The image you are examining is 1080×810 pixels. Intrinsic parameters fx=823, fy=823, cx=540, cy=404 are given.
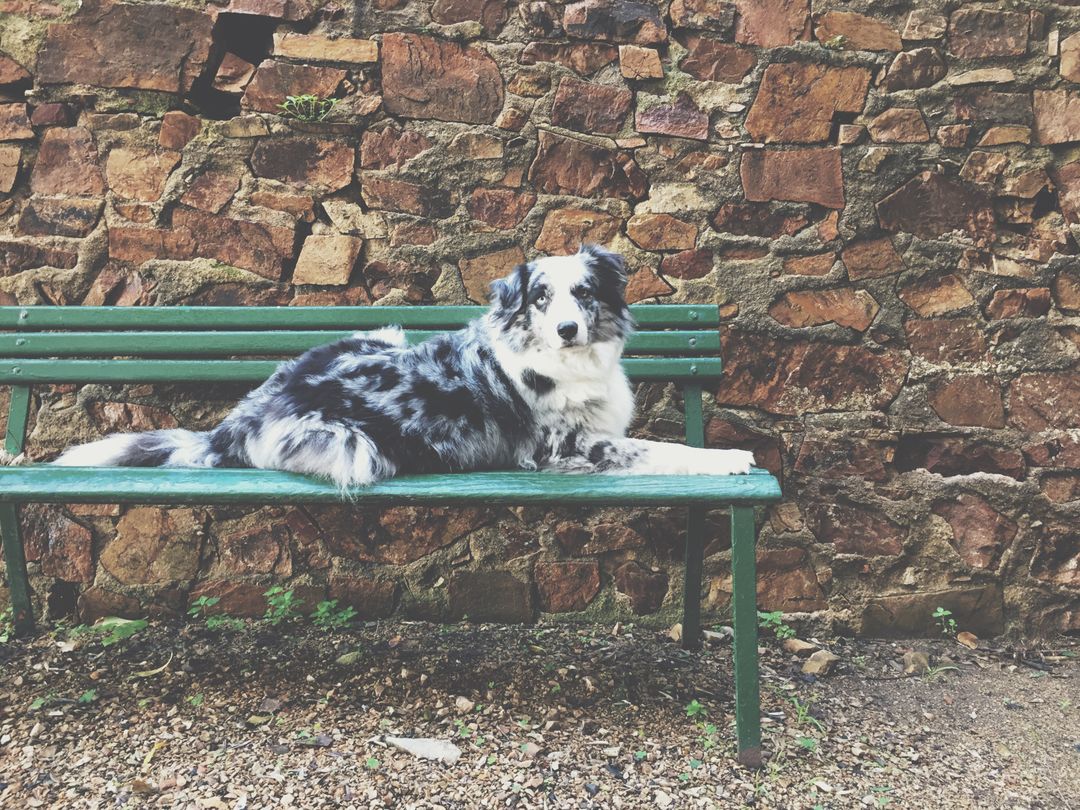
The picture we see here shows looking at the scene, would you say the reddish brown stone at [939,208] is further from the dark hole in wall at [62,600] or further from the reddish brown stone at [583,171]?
the dark hole in wall at [62,600]

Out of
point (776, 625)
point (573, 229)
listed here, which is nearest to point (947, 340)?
point (776, 625)

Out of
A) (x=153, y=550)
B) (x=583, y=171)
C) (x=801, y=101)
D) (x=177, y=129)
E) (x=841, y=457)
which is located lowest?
(x=153, y=550)

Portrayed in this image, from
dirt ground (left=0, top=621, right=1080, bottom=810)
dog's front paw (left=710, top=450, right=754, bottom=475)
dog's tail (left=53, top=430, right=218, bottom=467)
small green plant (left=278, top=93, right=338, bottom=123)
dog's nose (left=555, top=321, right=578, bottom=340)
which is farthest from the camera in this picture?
small green plant (left=278, top=93, right=338, bottom=123)

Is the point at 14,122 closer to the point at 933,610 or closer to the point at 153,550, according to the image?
the point at 153,550

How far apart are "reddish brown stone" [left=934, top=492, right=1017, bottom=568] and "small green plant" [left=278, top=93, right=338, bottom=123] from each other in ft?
9.33

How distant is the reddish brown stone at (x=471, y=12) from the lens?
3213 millimetres

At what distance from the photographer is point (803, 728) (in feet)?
8.27

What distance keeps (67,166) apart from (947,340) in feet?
11.5

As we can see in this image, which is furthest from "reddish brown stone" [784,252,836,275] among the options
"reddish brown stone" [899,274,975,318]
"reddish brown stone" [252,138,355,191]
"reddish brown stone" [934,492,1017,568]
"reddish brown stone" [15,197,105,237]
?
"reddish brown stone" [15,197,105,237]

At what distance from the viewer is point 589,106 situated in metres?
3.23

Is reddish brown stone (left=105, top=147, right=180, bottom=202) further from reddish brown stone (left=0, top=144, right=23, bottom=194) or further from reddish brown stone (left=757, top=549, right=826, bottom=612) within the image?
reddish brown stone (left=757, top=549, right=826, bottom=612)

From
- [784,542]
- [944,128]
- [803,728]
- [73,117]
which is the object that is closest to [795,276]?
[944,128]

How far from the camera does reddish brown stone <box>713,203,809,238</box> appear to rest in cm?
324

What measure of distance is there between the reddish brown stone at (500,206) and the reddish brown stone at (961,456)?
1.75 meters
